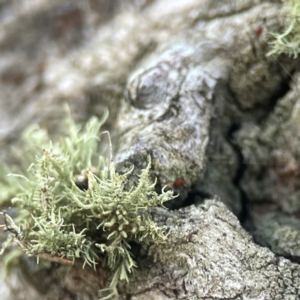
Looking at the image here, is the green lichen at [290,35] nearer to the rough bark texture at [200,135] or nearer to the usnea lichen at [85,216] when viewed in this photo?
the rough bark texture at [200,135]

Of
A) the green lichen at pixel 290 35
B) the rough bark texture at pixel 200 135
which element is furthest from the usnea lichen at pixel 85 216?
the green lichen at pixel 290 35

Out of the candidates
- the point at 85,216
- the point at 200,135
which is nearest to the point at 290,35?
the point at 200,135

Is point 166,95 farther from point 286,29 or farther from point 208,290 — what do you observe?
point 208,290

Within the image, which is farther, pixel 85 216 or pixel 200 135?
pixel 200 135

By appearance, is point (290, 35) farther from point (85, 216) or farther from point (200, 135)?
point (85, 216)

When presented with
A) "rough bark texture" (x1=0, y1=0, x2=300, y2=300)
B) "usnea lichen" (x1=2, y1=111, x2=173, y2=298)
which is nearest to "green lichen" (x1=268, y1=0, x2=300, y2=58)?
"rough bark texture" (x1=0, y1=0, x2=300, y2=300)

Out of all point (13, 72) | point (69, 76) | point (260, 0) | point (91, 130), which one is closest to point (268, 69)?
point (260, 0)

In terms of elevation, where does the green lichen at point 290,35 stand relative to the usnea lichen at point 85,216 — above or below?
above
